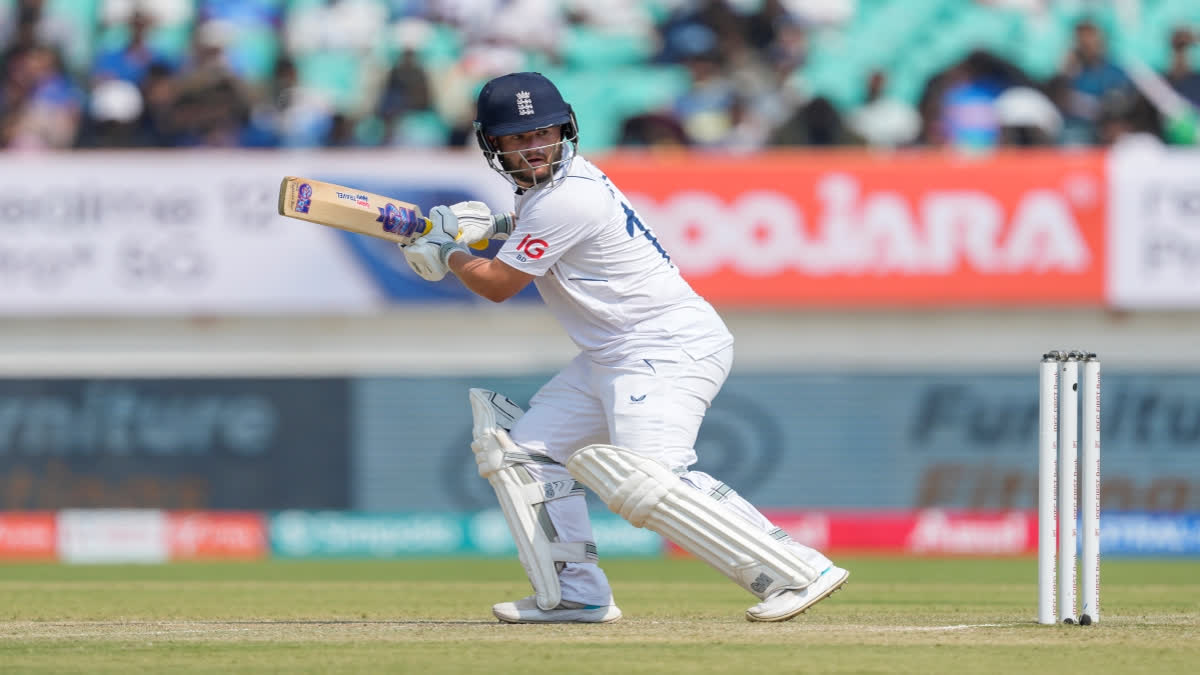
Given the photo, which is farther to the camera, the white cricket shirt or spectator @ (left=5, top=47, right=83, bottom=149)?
spectator @ (left=5, top=47, right=83, bottom=149)

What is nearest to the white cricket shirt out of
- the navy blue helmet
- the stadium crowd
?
the navy blue helmet

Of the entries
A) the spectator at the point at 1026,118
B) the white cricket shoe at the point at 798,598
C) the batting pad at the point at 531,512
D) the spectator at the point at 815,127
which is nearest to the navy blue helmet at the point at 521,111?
the batting pad at the point at 531,512

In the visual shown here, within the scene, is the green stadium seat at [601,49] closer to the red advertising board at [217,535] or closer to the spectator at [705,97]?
the spectator at [705,97]

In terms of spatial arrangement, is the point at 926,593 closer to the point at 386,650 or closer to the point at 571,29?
the point at 386,650

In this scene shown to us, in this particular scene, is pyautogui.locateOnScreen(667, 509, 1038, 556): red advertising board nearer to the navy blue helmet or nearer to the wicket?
the wicket

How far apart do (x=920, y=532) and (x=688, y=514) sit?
8.32 metres

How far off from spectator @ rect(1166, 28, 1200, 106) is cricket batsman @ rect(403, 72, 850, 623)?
8959mm

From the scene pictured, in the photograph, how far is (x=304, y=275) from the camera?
13766mm

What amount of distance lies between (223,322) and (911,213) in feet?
16.7

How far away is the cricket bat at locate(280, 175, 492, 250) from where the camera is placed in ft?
20.0

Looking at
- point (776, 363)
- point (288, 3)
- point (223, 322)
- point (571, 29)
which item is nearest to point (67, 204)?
point (223, 322)

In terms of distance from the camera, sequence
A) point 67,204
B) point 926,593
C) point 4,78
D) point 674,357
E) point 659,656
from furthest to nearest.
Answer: point 4,78 → point 67,204 → point 926,593 → point 674,357 → point 659,656

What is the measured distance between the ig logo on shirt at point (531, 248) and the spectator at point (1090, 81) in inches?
364

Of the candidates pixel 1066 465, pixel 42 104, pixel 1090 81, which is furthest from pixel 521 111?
pixel 1090 81
